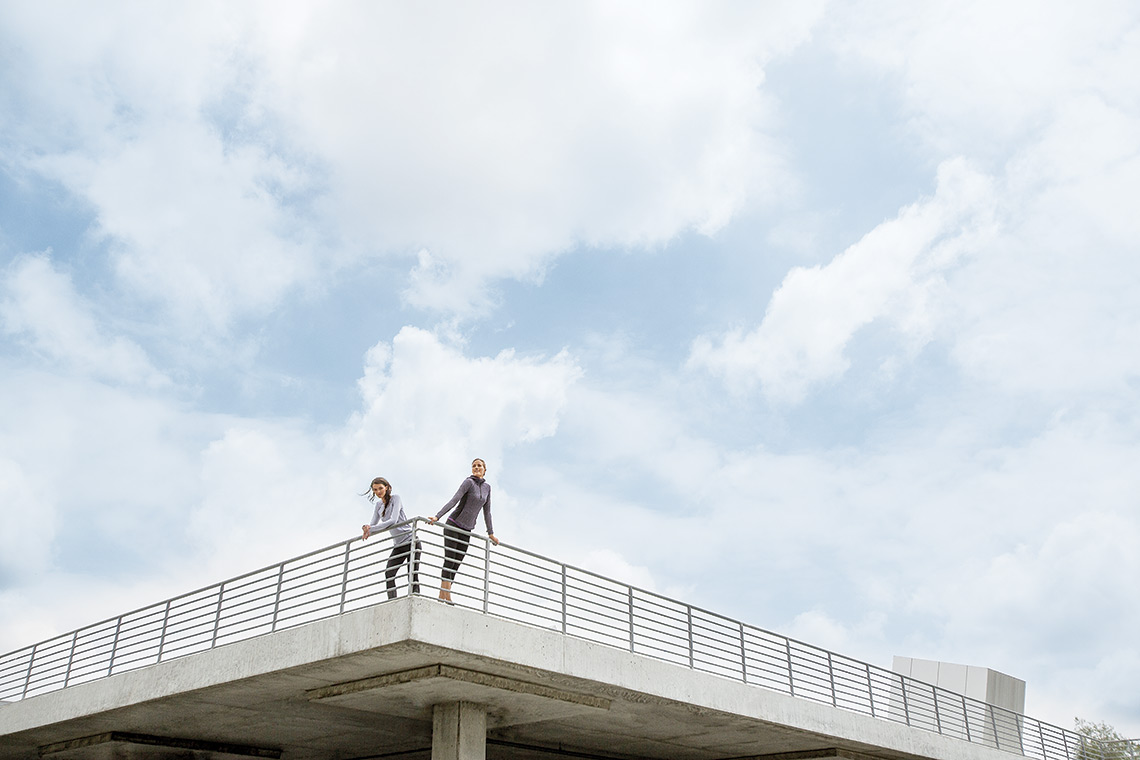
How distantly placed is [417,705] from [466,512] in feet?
11.2

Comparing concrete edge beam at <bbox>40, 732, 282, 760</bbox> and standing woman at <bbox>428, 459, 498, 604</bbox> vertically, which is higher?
standing woman at <bbox>428, 459, 498, 604</bbox>

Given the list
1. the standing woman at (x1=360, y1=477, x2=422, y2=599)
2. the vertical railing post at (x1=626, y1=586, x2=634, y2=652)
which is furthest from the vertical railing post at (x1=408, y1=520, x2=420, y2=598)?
the vertical railing post at (x1=626, y1=586, x2=634, y2=652)

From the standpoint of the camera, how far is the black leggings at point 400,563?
12070mm

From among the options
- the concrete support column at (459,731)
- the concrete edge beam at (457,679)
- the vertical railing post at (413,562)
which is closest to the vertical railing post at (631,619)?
the concrete edge beam at (457,679)

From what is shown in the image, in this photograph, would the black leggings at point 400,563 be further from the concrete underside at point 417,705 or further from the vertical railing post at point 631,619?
the vertical railing post at point 631,619

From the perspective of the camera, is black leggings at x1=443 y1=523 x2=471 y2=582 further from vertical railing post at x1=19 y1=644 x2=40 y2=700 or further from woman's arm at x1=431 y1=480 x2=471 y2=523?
vertical railing post at x1=19 y1=644 x2=40 y2=700

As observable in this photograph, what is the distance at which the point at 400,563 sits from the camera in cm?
1330

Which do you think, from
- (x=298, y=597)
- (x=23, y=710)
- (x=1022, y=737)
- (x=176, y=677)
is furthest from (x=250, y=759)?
(x=1022, y=737)

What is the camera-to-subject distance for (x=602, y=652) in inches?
565

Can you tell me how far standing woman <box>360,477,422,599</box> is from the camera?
12.3m

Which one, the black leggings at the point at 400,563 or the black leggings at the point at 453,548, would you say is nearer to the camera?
the black leggings at the point at 400,563

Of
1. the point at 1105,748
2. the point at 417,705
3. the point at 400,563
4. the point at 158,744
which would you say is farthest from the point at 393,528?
the point at 1105,748

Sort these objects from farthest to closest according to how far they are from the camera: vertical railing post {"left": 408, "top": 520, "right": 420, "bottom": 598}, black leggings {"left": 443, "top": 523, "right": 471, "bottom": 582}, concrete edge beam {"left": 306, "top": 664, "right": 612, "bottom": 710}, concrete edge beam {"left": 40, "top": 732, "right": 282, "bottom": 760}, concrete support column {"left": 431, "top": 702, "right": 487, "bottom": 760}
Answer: concrete edge beam {"left": 40, "top": 732, "right": 282, "bottom": 760} < concrete support column {"left": 431, "top": 702, "right": 487, "bottom": 760} < concrete edge beam {"left": 306, "top": 664, "right": 612, "bottom": 710} < black leggings {"left": 443, "top": 523, "right": 471, "bottom": 582} < vertical railing post {"left": 408, "top": 520, "right": 420, "bottom": 598}

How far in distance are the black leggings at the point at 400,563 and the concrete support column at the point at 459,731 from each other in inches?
93.2
